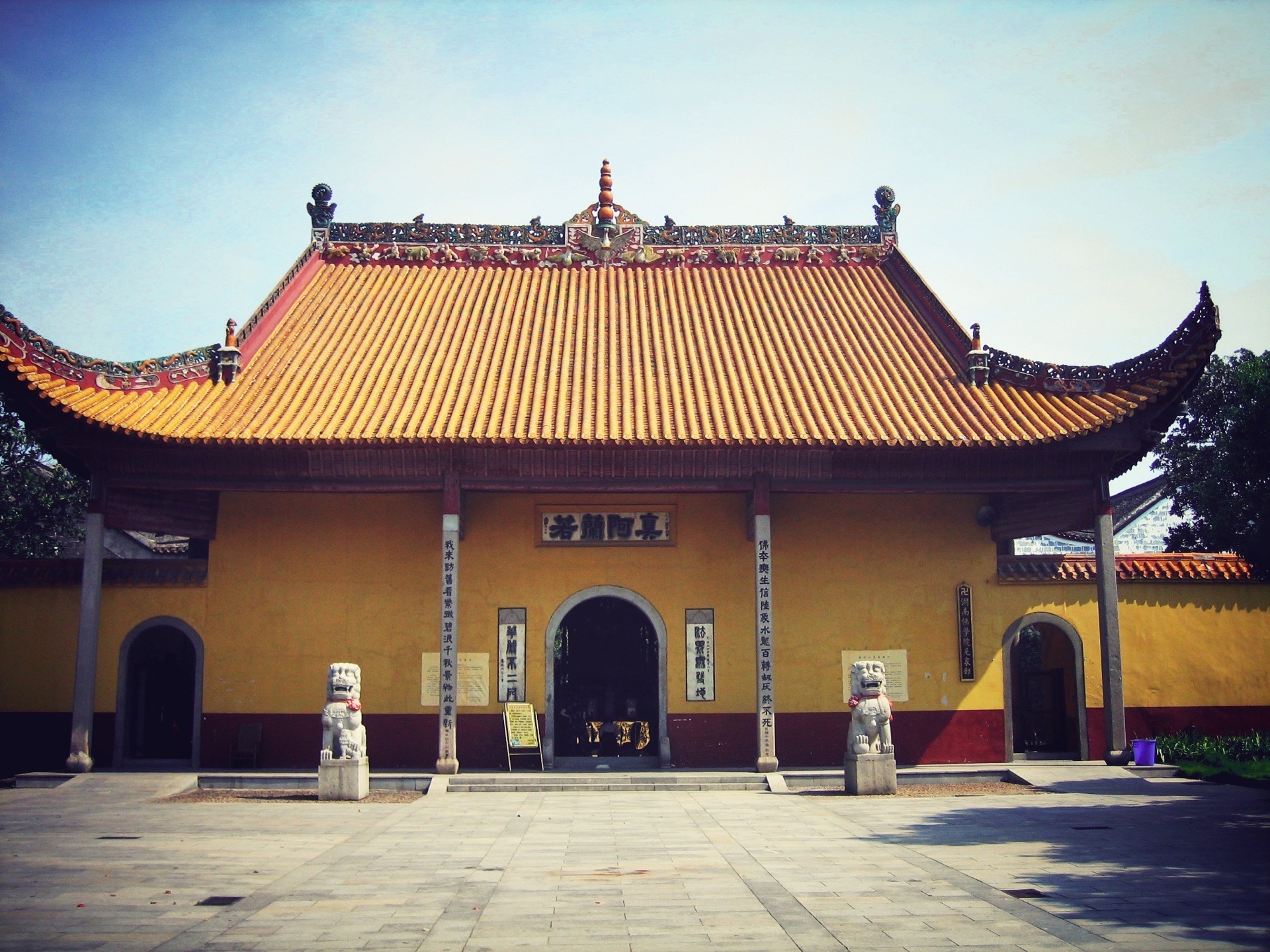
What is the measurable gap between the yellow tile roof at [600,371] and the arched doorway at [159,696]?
3.20 m

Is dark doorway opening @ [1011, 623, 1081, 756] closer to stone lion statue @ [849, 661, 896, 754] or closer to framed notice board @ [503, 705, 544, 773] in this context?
stone lion statue @ [849, 661, 896, 754]

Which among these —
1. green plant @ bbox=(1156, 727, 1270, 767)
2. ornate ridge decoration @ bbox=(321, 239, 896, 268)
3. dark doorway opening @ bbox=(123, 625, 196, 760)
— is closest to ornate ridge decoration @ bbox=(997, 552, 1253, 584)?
green plant @ bbox=(1156, 727, 1270, 767)

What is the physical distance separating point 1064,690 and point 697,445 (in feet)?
21.2

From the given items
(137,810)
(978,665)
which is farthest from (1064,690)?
(137,810)

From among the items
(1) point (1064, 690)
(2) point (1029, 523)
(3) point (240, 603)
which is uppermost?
(2) point (1029, 523)

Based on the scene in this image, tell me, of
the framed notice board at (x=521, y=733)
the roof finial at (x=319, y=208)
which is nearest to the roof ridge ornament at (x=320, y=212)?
the roof finial at (x=319, y=208)

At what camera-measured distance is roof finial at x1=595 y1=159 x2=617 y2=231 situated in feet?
56.3

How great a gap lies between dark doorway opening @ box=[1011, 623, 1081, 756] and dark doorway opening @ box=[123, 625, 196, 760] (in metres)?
11.1

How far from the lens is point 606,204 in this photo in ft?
56.8

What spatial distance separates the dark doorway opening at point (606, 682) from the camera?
1405 cm

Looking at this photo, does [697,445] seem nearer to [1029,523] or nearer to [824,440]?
[824,440]

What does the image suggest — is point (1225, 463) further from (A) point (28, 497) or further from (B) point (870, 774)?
(A) point (28, 497)

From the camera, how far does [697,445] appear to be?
1252cm

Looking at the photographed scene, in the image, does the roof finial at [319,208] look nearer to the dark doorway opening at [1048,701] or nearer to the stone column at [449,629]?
the stone column at [449,629]
